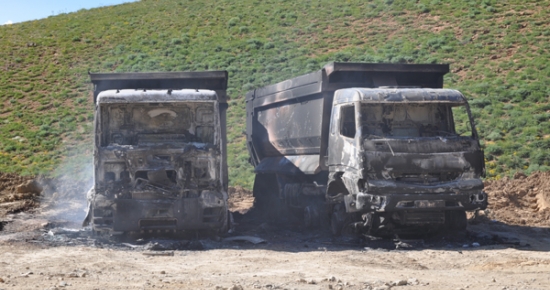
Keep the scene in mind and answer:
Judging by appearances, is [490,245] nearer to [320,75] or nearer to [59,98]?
[320,75]

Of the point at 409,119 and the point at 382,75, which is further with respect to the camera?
the point at 382,75

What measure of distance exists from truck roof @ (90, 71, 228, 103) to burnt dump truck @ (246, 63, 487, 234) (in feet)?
6.06

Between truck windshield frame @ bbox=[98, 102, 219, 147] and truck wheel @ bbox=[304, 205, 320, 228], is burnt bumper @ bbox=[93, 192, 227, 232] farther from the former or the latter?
truck wheel @ bbox=[304, 205, 320, 228]

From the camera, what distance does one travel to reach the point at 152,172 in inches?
484

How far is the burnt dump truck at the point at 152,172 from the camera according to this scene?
481 inches

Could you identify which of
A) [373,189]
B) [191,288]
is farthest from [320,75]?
[191,288]

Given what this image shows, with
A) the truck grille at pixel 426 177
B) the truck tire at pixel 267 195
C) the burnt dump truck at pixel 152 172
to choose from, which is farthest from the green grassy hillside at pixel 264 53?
the burnt dump truck at pixel 152 172

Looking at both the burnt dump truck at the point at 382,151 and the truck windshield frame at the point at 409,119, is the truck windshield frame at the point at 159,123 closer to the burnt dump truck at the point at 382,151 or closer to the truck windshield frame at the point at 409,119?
the burnt dump truck at the point at 382,151

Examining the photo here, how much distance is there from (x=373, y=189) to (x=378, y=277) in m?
2.97

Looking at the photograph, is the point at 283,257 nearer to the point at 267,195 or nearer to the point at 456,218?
the point at 456,218

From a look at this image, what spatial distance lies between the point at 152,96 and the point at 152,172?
151 cm

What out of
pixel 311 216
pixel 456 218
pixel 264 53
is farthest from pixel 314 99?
pixel 264 53

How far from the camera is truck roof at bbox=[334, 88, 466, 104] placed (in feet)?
40.4

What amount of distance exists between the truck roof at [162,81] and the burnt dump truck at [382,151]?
6.06 feet
